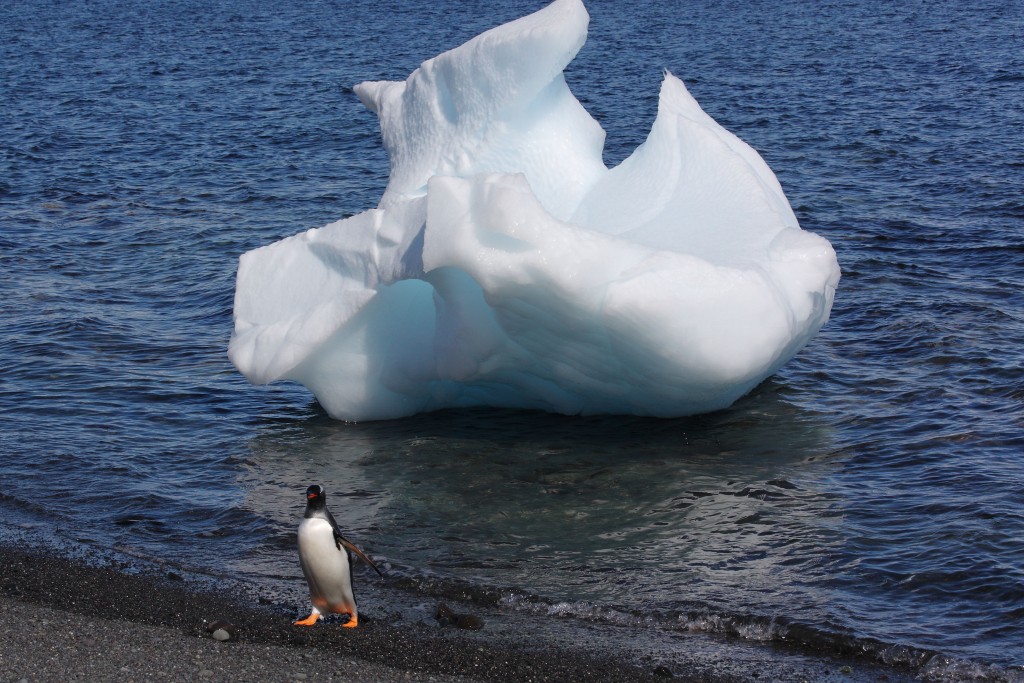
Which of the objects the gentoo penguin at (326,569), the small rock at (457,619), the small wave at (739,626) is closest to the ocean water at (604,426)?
the small wave at (739,626)

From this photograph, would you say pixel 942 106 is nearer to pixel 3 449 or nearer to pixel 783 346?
pixel 783 346

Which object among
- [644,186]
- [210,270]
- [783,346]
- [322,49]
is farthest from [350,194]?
[322,49]

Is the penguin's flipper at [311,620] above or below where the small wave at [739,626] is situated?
above

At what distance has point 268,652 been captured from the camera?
20.8 ft

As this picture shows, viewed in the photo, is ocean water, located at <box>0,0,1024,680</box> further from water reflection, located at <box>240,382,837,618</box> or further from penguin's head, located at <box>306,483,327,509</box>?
penguin's head, located at <box>306,483,327,509</box>

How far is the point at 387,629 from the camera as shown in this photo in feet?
22.4

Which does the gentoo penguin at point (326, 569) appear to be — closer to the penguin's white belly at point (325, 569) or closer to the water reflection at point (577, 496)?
the penguin's white belly at point (325, 569)

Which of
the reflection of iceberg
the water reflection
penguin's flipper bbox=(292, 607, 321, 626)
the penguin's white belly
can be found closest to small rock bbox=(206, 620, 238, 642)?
penguin's flipper bbox=(292, 607, 321, 626)

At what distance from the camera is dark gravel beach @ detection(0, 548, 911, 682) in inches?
241

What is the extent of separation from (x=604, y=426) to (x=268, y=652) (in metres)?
4.25

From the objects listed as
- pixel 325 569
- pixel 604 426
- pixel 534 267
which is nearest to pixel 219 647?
pixel 325 569

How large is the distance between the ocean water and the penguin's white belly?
713 mm

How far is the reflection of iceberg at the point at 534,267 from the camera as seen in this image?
868 cm

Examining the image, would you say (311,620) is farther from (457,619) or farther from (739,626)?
(739,626)
